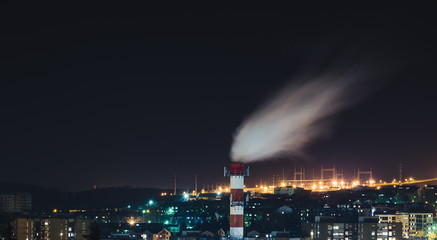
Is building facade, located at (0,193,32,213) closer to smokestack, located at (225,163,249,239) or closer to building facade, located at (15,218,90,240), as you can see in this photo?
building facade, located at (15,218,90,240)

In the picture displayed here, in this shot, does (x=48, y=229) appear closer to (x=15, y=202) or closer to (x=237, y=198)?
(x=237, y=198)

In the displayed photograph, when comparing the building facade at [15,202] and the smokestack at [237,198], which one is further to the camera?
the building facade at [15,202]

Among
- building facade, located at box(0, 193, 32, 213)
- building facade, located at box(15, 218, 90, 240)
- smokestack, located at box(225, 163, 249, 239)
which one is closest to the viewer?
smokestack, located at box(225, 163, 249, 239)

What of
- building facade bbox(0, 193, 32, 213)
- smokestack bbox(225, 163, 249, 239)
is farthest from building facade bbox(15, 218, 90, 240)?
building facade bbox(0, 193, 32, 213)

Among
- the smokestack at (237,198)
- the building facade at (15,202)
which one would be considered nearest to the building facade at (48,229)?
the smokestack at (237,198)

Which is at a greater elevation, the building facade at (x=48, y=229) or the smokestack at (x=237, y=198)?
the smokestack at (x=237, y=198)

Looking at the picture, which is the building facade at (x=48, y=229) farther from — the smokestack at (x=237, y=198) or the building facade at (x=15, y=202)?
the building facade at (x=15, y=202)

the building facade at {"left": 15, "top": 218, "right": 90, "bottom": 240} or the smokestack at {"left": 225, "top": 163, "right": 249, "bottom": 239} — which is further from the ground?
the smokestack at {"left": 225, "top": 163, "right": 249, "bottom": 239}

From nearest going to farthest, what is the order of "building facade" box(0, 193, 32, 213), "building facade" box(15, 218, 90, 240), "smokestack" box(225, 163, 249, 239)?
"smokestack" box(225, 163, 249, 239), "building facade" box(15, 218, 90, 240), "building facade" box(0, 193, 32, 213)
